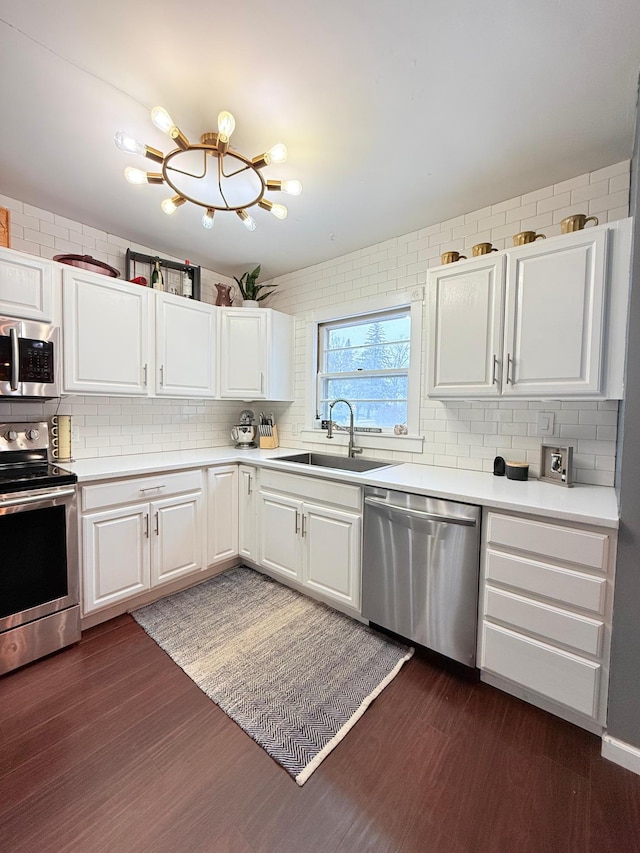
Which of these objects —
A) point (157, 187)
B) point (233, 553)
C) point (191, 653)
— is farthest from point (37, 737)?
point (157, 187)

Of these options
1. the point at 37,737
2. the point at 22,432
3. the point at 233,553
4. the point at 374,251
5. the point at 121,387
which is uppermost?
the point at 374,251

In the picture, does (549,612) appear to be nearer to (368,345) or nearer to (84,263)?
(368,345)

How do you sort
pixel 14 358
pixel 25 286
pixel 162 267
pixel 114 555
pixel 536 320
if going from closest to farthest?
pixel 536 320, pixel 14 358, pixel 25 286, pixel 114 555, pixel 162 267

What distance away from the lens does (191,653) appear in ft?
6.33

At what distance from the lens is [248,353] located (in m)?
3.18

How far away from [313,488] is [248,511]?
0.75 metres

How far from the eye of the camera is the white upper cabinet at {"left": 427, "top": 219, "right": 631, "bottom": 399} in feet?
5.29

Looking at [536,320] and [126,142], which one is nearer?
[126,142]

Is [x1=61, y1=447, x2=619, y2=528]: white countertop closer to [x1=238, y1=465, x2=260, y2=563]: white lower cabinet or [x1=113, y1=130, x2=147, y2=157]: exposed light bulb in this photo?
[x1=238, y1=465, x2=260, y2=563]: white lower cabinet

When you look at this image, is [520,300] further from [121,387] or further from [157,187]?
[121,387]

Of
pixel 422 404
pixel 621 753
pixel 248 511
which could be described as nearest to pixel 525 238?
pixel 422 404

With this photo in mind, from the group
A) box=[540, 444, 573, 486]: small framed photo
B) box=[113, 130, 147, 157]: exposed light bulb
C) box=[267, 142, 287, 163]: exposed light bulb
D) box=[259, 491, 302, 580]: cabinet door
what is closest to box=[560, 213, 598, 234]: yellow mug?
box=[540, 444, 573, 486]: small framed photo

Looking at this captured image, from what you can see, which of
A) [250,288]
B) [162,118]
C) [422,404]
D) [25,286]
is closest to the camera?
[162,118]

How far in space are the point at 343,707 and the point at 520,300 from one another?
7.12ft
